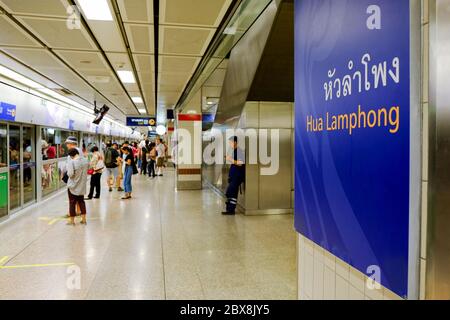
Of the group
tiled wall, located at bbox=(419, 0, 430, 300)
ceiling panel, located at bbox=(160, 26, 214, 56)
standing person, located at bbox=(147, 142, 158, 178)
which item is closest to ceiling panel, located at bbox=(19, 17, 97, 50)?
ceiling panel, located at bbox=(160, 26, 214, 56)

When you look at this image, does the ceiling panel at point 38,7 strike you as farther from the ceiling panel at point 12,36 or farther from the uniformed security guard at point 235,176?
the uniformed security guard at point 235,176

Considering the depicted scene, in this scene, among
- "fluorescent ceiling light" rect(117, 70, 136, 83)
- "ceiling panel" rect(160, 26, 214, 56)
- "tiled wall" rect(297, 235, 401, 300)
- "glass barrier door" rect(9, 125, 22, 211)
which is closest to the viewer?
"tiled wall" rect(297, 235, 401, 300)

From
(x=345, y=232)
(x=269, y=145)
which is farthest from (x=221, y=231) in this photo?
(x=345, y=232)

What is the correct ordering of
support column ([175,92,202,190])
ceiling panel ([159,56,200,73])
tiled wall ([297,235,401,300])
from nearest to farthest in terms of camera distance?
tiled wall ([297,235,401,300])
ceiling panel ([159,56,200,73])
support column ([175,92,202,190])

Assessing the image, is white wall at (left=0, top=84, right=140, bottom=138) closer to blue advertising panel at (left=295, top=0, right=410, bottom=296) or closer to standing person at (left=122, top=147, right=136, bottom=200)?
standing person at (left=122, top=147, right=136, bottom=200)

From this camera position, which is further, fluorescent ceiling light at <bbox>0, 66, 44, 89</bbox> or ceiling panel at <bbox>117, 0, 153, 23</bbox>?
fluorescent ceiling light at <bbox>0, 66, 44, 89</bbox>

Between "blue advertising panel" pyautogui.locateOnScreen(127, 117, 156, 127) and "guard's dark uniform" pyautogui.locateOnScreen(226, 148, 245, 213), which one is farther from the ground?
"blue advertising panel" pyautogui.locateOnScreen(127, 117, 156, 127)

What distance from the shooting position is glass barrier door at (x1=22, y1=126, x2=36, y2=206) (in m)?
8.25

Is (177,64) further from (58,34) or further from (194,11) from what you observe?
(194,11)

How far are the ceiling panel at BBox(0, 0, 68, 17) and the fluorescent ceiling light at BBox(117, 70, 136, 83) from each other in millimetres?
3160

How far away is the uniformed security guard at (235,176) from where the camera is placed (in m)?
7.19

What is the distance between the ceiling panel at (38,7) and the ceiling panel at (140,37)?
804 mm

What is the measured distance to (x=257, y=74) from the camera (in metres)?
5.84

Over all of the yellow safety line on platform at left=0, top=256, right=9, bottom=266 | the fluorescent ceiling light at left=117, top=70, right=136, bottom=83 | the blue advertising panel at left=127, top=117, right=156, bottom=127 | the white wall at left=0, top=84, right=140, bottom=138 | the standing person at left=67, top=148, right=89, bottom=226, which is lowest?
the yellow safety line on platform at left=0, top=256, right=9, bottom=266
